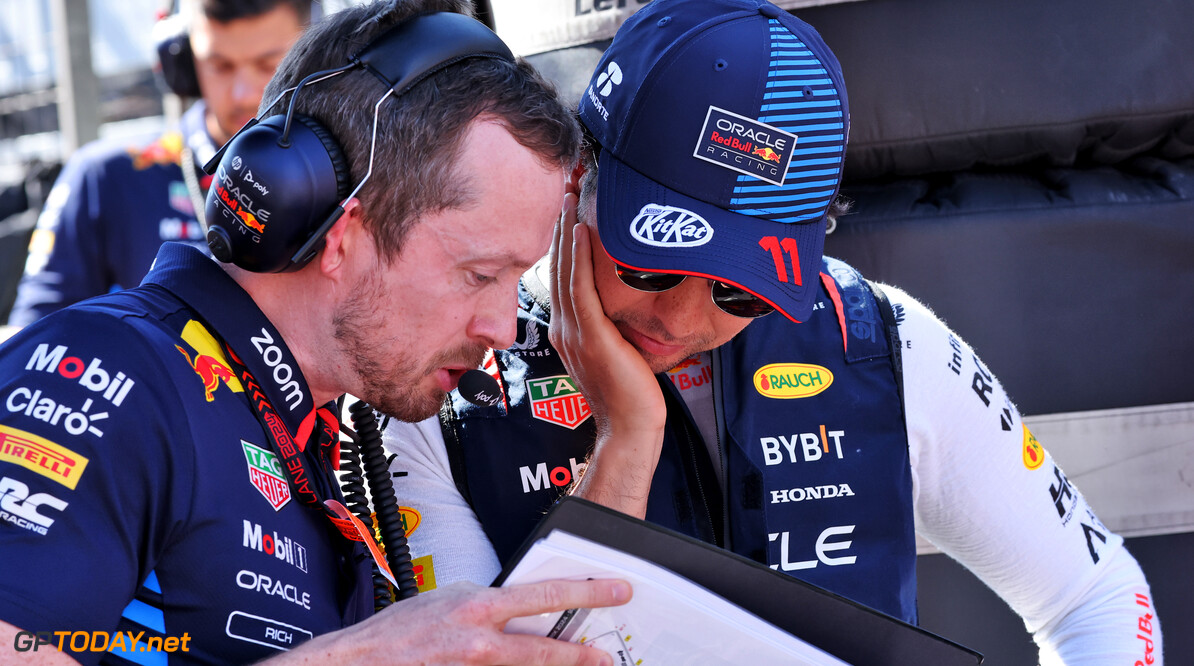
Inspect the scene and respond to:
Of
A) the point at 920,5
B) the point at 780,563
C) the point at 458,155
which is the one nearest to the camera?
the point at 458,155

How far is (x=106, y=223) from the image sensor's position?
267cm

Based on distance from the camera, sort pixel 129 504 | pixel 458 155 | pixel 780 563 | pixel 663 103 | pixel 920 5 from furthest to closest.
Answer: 1. pixel 920 5
2. pixel 780 563
3. pixel 663 103
4. pixel 458 155
5. pixel 129 504

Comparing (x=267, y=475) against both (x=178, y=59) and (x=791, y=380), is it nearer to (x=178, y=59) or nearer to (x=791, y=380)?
(x=791, y=380)

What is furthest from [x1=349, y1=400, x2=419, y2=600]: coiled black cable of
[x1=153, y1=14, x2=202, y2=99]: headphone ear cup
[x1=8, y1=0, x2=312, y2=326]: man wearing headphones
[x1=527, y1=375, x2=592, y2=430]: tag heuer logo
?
[x1=153, y1=14, x2=202, y2=99]: headphone ear cup

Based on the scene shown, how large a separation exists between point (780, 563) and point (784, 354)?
0.32 meters

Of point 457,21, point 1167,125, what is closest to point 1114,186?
point 1167,125

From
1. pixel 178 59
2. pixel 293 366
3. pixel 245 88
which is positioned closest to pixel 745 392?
pixel 293 366

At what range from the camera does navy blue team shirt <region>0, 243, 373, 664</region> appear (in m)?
0.93

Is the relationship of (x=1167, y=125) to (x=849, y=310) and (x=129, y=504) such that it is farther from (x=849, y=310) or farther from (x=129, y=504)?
(x=129, y=504)

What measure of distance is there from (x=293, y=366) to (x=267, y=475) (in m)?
0.14

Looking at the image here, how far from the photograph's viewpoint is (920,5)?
6.46ft

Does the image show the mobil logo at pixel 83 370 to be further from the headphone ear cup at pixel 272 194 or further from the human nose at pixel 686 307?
the human nose at pixel 686 307

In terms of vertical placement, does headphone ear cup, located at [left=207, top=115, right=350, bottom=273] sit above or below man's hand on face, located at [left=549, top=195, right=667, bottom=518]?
above

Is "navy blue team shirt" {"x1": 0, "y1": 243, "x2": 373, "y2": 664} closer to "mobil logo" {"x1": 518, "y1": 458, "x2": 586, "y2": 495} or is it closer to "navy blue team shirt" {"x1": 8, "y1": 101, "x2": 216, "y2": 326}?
"mobil logo" {"x1": 518, "y1": 458, "x2": 586, "y2": 495}
